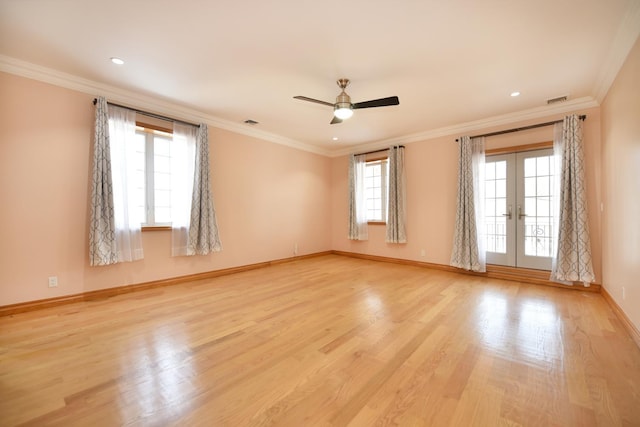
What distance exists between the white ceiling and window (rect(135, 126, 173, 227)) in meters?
0.59

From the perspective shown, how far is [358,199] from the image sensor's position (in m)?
6.44

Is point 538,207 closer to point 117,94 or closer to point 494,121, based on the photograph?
point 494,121

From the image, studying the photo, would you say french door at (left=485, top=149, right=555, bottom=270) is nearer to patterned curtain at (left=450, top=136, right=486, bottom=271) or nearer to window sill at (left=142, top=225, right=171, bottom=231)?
patterned curtain at (left=450, top=136, right=486, bottom=271)

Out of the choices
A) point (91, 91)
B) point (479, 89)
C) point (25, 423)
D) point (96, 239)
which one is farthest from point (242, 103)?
point (25, 423)

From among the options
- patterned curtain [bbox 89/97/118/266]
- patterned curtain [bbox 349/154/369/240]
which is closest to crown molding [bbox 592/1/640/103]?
patterned curtain [bbox 349/154/369/240]

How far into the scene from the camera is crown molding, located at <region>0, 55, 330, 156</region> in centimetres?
300

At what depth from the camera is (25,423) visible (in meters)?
1.42

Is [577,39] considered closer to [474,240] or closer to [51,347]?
[474,240]

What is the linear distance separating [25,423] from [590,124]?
643 cm

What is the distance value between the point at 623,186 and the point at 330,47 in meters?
3.36

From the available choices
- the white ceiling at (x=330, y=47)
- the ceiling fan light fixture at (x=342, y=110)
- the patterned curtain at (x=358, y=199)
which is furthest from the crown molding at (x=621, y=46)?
the patterned curtain at (x=358, y=199)

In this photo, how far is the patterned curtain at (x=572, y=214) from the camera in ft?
12.3

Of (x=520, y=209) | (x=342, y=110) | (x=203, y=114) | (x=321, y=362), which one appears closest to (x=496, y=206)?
(x=520, y=209)

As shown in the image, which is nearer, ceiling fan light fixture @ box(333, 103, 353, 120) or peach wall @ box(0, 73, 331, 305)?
peach wall @ box(0, 73, 331, 305)
